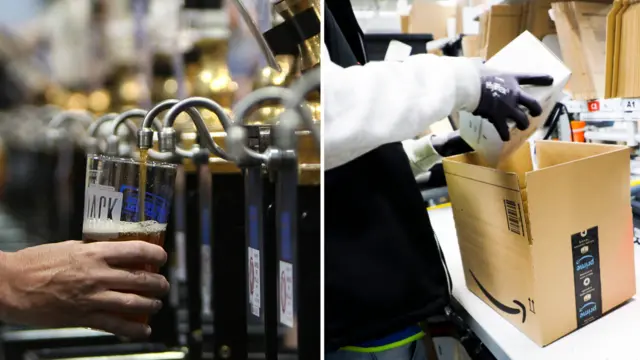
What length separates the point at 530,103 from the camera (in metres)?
0.88

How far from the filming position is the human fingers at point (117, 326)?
530 millimetres

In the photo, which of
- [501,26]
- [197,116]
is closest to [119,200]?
[197,116]

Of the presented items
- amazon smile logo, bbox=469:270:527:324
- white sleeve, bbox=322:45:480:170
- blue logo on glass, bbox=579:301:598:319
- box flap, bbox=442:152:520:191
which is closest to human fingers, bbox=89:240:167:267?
white sleeve, bbox=322:45:480:170

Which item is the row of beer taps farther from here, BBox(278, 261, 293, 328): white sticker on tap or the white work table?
the white work table

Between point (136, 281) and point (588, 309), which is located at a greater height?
point (136, 281)

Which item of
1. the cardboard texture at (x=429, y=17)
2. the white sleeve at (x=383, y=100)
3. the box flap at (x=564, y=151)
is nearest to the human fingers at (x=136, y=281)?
the white sleeve at (x=383, y=100)

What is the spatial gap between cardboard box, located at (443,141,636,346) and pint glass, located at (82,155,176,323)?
0.61m

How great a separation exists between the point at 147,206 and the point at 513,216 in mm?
651

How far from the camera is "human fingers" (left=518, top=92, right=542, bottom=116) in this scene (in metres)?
0.87

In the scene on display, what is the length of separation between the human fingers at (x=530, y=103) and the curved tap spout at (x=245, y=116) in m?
0.51

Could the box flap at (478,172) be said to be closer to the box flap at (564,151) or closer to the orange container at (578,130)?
the box flap at (564,151)

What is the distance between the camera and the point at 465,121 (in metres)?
1.03

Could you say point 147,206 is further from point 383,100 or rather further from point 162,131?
point 383,100

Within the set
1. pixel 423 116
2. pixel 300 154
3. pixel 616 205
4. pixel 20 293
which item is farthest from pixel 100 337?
pixel 616 205
